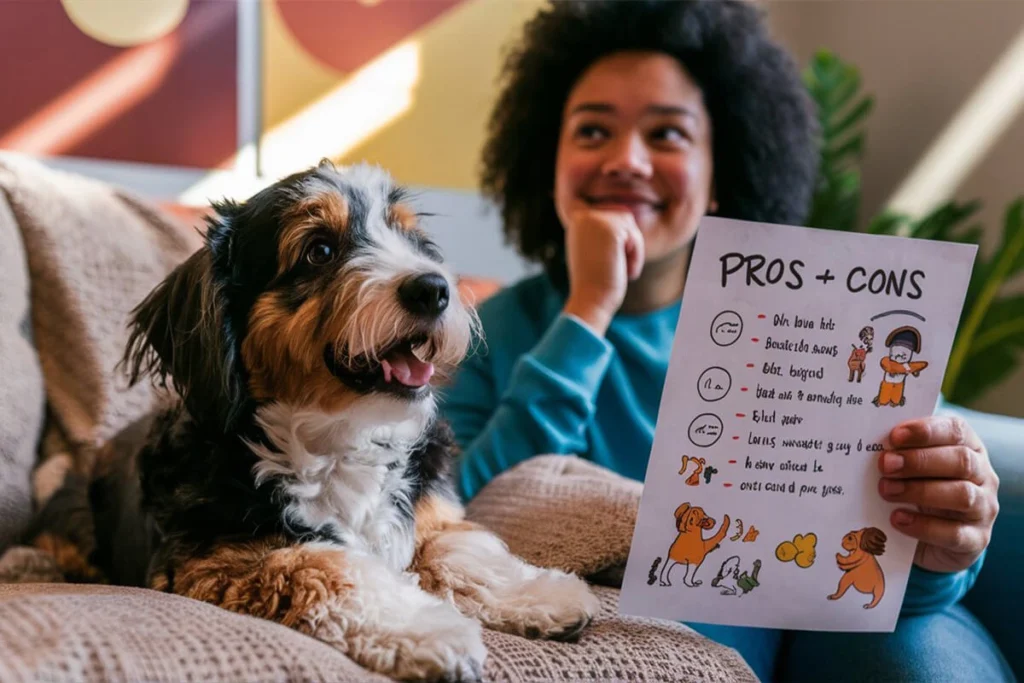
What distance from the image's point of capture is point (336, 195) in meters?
1.32

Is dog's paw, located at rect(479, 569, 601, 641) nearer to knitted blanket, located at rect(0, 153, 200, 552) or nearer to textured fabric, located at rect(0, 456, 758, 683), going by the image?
textured fabric, located at rect(0, 456, 758, 683)

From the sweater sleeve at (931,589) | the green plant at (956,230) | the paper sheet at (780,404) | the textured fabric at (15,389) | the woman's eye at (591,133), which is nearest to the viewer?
the paper sheet at (780,404)

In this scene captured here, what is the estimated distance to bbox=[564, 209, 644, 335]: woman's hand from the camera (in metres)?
1.90

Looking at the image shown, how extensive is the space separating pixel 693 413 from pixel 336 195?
61 centimetres

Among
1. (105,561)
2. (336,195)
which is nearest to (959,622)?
(336,195)

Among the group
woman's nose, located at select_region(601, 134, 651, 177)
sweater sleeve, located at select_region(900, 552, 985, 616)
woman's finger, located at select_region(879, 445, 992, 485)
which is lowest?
sweater sleeve, located at select_region(900, 552, 985, 616)

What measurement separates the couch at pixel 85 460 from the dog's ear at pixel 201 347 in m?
0.26

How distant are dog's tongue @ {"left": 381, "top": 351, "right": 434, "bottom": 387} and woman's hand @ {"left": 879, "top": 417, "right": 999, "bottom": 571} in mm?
670

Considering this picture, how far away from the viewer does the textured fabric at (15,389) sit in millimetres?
1562

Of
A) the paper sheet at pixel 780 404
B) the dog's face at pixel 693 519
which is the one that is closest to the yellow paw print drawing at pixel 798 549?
the paper sheet at pixel 780 404

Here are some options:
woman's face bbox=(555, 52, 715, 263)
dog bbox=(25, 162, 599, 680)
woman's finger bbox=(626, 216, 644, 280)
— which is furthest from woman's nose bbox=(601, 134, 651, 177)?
dog bbox=(25, 162, 599, 680)

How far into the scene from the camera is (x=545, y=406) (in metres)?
1.79

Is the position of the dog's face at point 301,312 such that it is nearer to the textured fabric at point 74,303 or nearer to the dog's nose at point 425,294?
the dog's nose at point 425,294

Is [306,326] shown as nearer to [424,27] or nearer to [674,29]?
[674,29]
